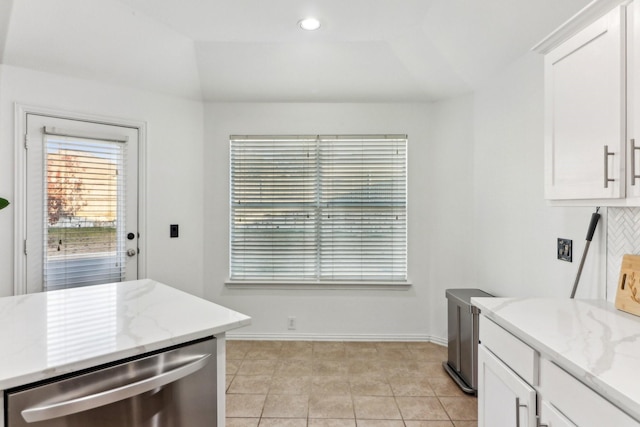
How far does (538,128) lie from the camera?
227cm

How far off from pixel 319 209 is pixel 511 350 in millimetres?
2275

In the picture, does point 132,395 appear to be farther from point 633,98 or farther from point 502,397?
point 633,98

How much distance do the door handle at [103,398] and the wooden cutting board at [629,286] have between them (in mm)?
1762

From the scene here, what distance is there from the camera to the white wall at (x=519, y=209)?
2002 mm

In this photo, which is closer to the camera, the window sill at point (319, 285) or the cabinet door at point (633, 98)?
the cabinet door at point (633, 98)

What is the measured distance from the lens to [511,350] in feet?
4.45

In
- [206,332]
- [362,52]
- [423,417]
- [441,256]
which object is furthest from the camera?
[441,256]

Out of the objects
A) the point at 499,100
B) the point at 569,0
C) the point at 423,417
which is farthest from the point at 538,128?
the point at 423,417

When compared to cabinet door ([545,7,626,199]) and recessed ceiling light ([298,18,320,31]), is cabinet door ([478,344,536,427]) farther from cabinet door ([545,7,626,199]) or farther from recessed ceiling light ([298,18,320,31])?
recessed ceiling light ([298,18,320,31])

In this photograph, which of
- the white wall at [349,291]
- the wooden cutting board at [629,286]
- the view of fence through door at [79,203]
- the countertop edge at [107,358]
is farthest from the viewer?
the white wall at [349,291]

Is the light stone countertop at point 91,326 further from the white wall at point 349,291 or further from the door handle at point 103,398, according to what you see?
the white wall at point 349,291

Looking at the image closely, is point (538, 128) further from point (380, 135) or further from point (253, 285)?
point (253, 285)

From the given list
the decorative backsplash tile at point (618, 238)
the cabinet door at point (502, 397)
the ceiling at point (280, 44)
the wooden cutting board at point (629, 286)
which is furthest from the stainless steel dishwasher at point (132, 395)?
the ceiling at point (280, 44)

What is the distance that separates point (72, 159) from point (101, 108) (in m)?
0.48
